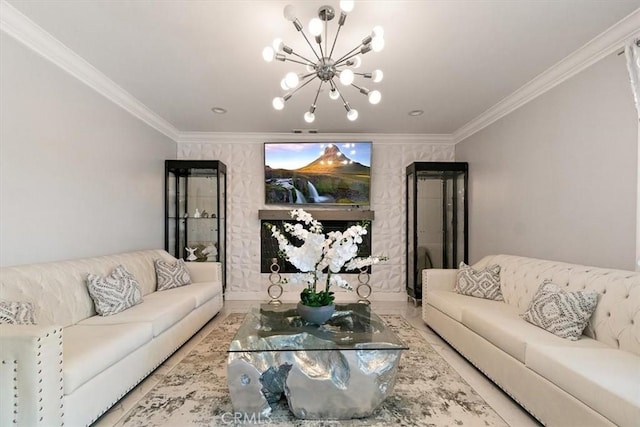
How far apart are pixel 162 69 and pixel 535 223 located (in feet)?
12.9

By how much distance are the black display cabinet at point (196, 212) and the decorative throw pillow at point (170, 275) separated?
0.94m

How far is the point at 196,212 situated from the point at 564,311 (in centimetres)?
455

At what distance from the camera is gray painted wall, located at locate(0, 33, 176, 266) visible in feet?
7.47

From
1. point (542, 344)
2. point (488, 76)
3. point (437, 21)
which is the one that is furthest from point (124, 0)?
point (542, 344)

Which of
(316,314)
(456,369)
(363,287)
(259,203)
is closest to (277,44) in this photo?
(316,314)

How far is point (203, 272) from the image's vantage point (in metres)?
4.18

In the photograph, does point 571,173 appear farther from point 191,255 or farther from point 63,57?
point 191,255

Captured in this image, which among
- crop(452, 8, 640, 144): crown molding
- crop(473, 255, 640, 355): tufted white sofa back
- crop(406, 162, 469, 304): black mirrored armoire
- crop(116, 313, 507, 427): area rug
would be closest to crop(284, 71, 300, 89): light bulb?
crop(116, 313, 507, 427): area rug

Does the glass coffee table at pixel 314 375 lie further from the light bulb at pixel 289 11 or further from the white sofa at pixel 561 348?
the light bulb at pixel 289 11

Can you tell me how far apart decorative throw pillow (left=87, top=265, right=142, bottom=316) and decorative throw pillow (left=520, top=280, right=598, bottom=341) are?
326cm

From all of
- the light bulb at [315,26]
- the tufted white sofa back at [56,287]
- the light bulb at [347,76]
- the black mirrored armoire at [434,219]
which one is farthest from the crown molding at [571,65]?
the tufted white sofa back at [56,287]

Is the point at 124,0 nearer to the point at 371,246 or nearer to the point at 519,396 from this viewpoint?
the point at 519,396

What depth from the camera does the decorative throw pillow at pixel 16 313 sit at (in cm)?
182

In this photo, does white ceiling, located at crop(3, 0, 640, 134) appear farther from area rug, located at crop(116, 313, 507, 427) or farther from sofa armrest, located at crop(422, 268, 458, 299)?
area rug, located at crop(116, 313, 507, 427)
